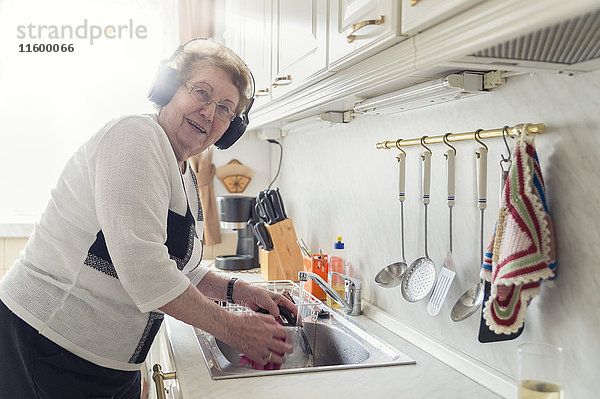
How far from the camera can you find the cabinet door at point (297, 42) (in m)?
1.31

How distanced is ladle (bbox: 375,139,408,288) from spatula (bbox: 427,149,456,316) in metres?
0.18

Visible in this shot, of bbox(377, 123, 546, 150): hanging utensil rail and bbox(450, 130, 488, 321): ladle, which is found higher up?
bbox(377, 123, 546, 150): hanging utensil rail

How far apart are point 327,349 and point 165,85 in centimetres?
88

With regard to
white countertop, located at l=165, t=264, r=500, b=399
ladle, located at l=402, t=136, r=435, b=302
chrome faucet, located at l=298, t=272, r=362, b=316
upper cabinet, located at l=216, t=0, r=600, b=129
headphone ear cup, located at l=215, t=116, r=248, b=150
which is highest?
upper cabinet, located at l=216, t=0, r=600, b=129

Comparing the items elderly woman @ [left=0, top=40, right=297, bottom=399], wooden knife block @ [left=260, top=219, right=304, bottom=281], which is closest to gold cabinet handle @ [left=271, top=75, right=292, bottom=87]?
elderly woman @ [left=0, top=40, right=297, bottom=399]

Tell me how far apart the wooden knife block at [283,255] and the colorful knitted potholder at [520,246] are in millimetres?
1308

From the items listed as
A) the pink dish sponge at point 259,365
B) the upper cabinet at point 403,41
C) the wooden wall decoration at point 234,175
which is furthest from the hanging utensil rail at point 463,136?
the wooden wall decoration at point 234,175

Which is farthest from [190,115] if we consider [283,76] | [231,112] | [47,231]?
[47,231]

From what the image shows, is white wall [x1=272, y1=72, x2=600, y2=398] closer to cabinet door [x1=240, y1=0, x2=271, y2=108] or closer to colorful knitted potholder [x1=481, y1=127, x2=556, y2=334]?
colorful knitted potholder [x1=481, y1=127, x2=556, y2=334]

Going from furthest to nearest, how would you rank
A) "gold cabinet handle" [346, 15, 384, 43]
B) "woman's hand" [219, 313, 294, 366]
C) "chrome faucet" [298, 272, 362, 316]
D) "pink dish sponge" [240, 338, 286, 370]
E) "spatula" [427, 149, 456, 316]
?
"chrome faucet" [298, 272, 362, 316]
"pink dish sponge" [240, 338, 286, 370]
"spatula" [427, 149, 456, 316]
"woman's hand" [219, 313, 294, 366]
"gold cabinet handle" [346, 15, 384, 43]

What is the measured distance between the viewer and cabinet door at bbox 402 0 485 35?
0.76 metres

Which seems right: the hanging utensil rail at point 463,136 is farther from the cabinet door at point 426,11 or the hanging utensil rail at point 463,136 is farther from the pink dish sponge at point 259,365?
the pink dish sponge at point 259,365

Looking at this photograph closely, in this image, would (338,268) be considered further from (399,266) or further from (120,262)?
(120,262)

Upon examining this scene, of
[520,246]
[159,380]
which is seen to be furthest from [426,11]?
[159,380]
